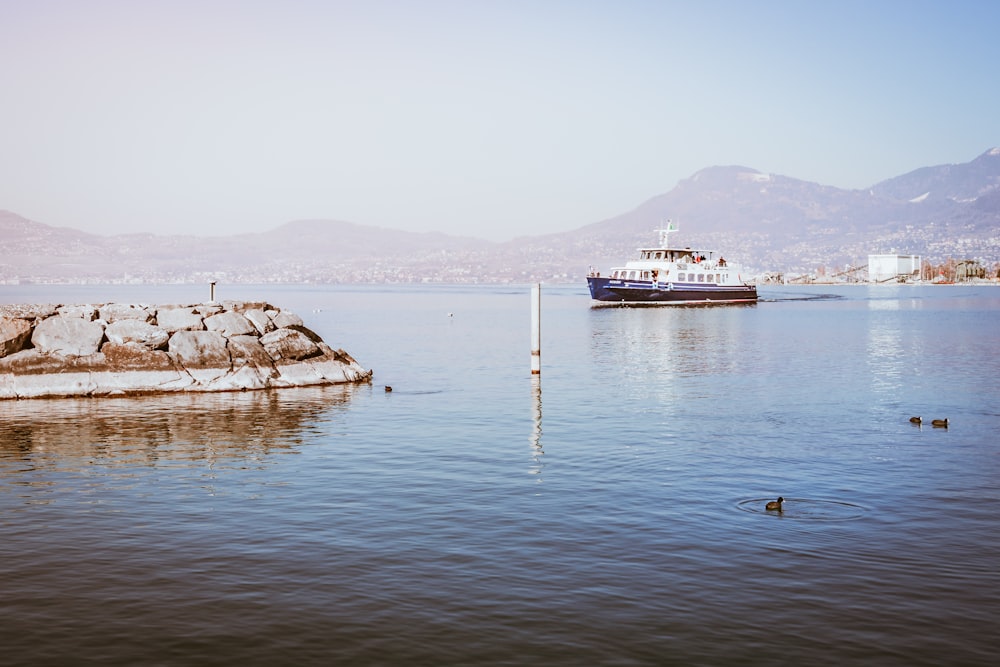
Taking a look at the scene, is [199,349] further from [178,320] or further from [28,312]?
[28,312]

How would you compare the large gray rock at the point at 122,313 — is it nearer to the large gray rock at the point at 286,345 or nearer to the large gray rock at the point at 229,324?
the large gray rock at the point at 229,324

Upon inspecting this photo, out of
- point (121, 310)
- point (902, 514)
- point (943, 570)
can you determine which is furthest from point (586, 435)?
point (121, 310)

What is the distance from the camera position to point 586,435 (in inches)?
953

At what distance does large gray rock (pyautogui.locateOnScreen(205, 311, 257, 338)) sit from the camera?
32.3 m

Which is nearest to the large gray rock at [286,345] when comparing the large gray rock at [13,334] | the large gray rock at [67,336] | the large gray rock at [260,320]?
the large gray rock at [260,320]

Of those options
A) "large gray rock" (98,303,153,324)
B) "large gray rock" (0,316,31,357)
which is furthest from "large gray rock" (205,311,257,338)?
"large gray rock" (0,316,31,357)

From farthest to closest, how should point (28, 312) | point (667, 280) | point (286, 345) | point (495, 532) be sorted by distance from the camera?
point (667, 280) < point (286, 345) < point (28, 312) < point (495, 532)

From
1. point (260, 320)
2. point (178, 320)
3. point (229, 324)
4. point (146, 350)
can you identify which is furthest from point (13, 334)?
point (260, 320)

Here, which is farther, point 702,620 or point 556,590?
point 556,590

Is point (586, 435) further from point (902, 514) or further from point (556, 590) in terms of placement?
point (556, 590)

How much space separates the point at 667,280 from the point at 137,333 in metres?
94.0

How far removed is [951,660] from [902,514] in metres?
6.27

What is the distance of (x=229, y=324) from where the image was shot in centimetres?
3250

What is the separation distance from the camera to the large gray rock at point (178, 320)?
3166 centimetres
